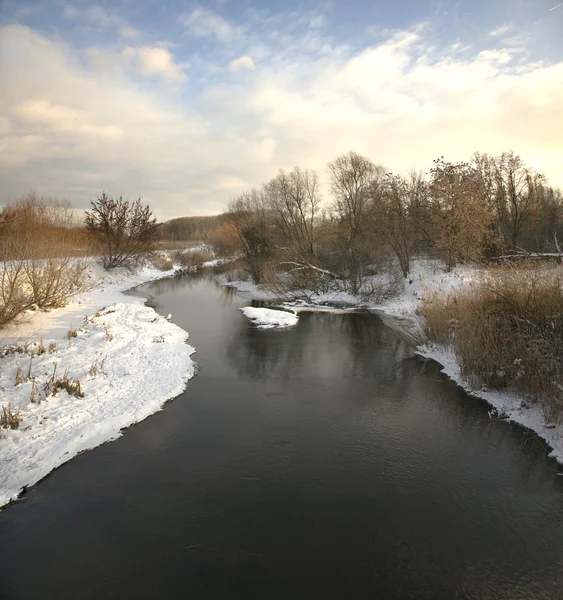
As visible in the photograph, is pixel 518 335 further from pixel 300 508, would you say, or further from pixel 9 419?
pixel 9 419

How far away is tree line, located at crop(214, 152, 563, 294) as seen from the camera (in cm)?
2158

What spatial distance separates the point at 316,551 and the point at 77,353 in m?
8.30

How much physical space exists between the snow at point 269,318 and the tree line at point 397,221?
497cm

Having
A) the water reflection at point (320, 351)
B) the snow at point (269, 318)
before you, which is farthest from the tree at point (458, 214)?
the snow at point (269, 318)

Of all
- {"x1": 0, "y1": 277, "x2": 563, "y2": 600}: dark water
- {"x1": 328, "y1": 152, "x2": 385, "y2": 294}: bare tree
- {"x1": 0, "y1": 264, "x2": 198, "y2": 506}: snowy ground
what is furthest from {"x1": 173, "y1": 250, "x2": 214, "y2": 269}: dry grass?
{"x1": 0, "y1": 277, "x2": 563, "y2": 600}: dark water

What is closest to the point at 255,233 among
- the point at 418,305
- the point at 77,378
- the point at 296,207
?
the point at 296,207

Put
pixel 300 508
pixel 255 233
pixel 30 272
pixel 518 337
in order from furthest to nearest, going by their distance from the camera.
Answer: pixel 255 233, pixel 30 272, pixel 518 337, pixel 300 508

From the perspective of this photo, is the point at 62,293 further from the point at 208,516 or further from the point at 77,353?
the point at 208,516

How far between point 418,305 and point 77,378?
38.8 ft

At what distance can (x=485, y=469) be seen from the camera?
605 cm

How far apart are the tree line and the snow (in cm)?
497

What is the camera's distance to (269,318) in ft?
56.1

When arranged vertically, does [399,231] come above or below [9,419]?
above

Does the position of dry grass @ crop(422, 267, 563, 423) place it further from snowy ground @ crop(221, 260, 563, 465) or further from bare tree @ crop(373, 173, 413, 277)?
bare tree @ crop(373, 173, 413, 277)
